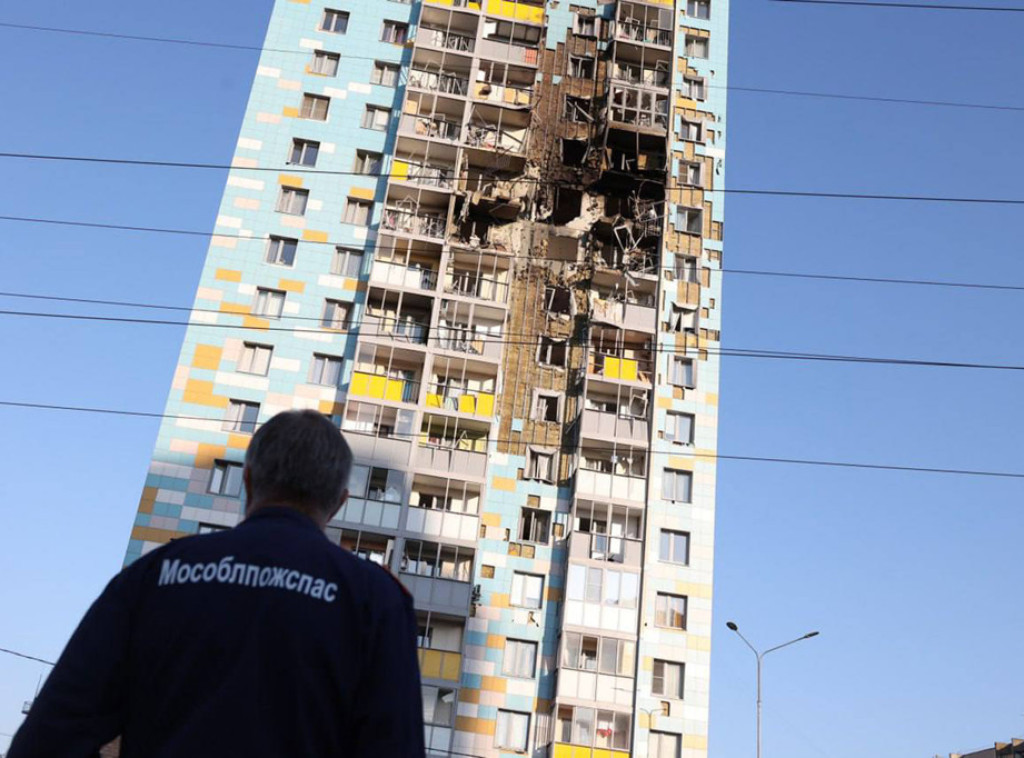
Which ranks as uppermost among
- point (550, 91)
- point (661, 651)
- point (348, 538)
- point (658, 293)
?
point (550, 91)

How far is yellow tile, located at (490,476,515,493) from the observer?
4175cm

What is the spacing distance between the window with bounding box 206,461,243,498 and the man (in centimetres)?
3746

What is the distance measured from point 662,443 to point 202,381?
61.3 ft

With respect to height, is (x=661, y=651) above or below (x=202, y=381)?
below

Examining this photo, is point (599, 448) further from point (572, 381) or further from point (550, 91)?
point (550, 91)

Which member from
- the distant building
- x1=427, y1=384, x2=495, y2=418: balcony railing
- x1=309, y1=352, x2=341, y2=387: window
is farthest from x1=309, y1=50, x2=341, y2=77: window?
the distant building

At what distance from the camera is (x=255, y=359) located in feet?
139

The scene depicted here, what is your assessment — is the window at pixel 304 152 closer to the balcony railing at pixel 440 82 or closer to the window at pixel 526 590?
the balcony railing at pixel 440 82

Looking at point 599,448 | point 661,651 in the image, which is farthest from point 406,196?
point 661,651

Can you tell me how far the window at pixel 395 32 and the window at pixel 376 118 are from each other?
162 inches

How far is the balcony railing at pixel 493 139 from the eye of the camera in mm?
47812

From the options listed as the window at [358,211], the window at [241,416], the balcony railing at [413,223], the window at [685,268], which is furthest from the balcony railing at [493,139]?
the window at [241,416]

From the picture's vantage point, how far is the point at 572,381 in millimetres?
44406

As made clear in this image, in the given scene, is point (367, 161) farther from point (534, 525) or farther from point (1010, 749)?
point (1010, 749)
